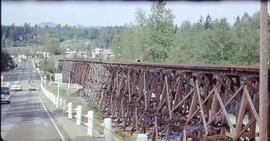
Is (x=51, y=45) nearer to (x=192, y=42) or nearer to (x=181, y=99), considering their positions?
(x=192, y=42)

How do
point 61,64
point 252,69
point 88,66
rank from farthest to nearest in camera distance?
point 61,64
point 88,66
point 252,69

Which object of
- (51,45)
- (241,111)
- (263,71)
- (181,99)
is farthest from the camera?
(51,45)

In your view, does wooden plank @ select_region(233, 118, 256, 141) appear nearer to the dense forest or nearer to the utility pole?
the utility pole

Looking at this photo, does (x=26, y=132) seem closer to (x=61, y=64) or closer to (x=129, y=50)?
(x=61, y=64)

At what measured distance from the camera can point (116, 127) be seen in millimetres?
24859

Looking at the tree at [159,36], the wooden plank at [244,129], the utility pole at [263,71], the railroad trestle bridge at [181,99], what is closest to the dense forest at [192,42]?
the tree at [159,36]

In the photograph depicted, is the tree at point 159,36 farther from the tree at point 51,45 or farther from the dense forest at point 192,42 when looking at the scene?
the tree at point 51,45

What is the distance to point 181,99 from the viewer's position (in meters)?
17.5

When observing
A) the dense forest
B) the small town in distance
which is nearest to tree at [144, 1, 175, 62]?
the dense forest

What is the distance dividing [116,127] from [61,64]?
145ft

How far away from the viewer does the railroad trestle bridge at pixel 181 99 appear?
11594 mm

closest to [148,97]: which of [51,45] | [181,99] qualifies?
[181,99]

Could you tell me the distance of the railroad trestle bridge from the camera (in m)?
Answer: 11.6

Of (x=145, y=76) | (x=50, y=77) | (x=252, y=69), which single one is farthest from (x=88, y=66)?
(x=252, y=69)
